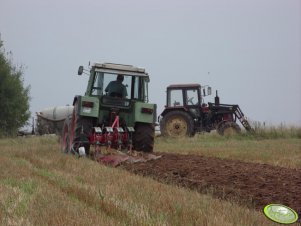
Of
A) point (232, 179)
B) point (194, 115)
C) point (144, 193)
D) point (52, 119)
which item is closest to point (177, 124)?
point (194, 115)

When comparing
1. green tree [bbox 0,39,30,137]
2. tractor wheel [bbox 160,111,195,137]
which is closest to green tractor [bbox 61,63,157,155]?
tractor wheel [bbox 160,111,195,137]

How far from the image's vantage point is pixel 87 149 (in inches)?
393

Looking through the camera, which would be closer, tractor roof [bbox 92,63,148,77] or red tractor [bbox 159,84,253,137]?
tractor roof [bbox 92,63,148,77]

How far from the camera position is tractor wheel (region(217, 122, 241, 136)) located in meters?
19.9

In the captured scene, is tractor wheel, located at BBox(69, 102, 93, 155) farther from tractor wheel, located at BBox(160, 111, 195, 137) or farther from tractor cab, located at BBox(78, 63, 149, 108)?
tractor wheel, located at BBox(160, 111, 195, 137)

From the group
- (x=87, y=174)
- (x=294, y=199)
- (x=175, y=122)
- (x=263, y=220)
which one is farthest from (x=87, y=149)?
(x=175, y=122)

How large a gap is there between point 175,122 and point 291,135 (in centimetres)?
509

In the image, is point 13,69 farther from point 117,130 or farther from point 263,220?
point 263,220

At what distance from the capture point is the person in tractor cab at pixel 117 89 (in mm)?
10570

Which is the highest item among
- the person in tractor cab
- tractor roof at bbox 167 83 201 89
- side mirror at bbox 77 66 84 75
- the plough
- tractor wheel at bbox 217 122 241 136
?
tractor roof at bbox 167 83 201 89

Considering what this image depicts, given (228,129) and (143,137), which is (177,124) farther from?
(143,137)

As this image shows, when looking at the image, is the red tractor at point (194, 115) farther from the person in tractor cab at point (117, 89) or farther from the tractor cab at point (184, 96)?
the person in tractor cab at point (117, 89)

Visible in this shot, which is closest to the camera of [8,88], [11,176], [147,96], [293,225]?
[293,225]

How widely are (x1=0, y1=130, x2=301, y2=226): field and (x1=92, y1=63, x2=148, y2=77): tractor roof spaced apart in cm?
260
